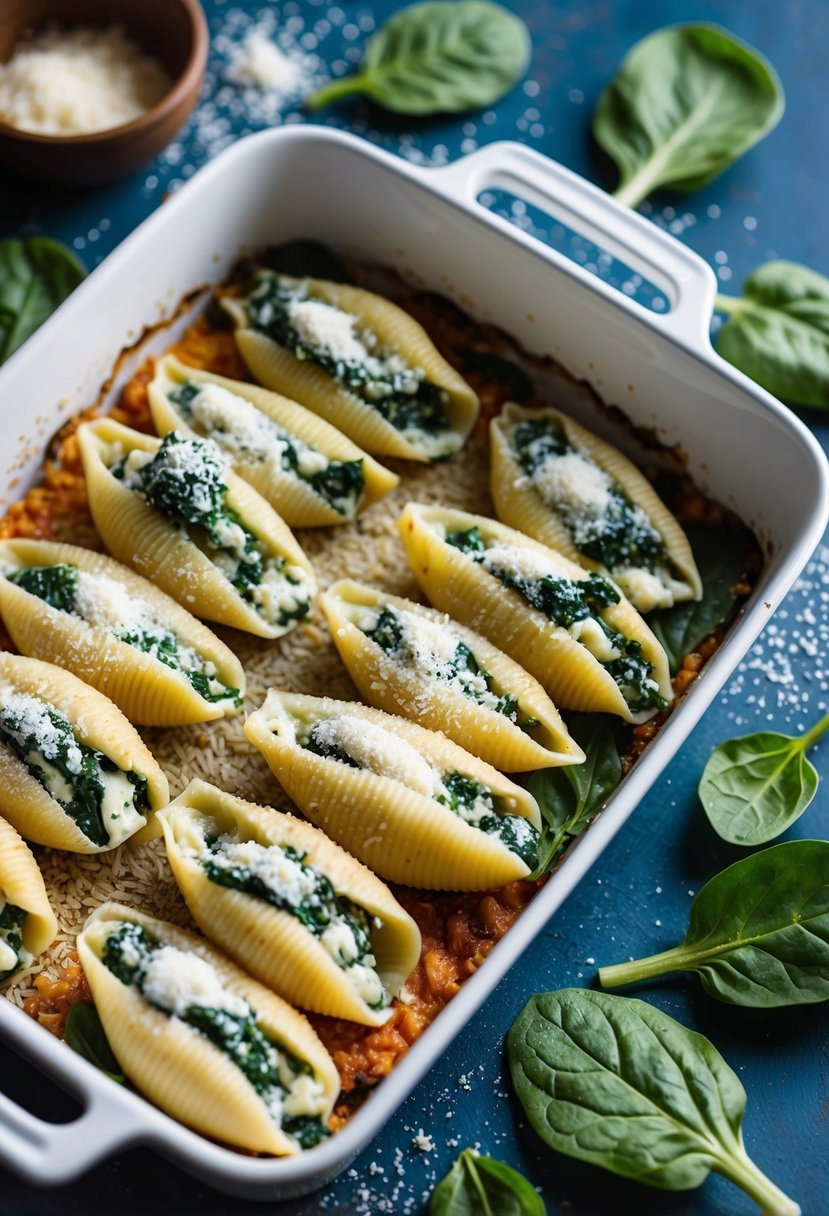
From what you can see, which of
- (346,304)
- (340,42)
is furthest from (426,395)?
(340,42)

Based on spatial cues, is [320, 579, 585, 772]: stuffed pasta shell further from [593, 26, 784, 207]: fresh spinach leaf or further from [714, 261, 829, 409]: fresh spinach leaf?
[593, 26, 784, 207]: fresh spinach leaf

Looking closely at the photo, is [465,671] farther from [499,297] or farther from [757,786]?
[499,297]

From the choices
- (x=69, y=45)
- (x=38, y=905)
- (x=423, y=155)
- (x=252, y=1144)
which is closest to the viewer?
(x=252, y=1144)

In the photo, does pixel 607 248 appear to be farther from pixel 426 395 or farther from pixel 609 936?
pixel 609 936

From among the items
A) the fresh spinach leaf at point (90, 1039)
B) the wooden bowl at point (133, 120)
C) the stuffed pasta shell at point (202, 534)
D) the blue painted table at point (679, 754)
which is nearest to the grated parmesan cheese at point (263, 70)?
the blue painted table at point (679, 754)

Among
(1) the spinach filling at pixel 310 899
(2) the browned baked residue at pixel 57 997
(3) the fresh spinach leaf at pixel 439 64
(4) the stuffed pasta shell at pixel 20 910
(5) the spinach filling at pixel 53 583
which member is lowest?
(2) the browned baked residue at pixel 57 997

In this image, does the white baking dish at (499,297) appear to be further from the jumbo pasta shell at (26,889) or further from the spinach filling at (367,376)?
the jumbo pasta shell at (26,889)

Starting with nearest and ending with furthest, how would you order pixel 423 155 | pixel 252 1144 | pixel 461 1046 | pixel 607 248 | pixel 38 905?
pixel 252 1144 → pixel 38 905 → pixel 461 1046 → pixel 607 248 → pixel 423 155
